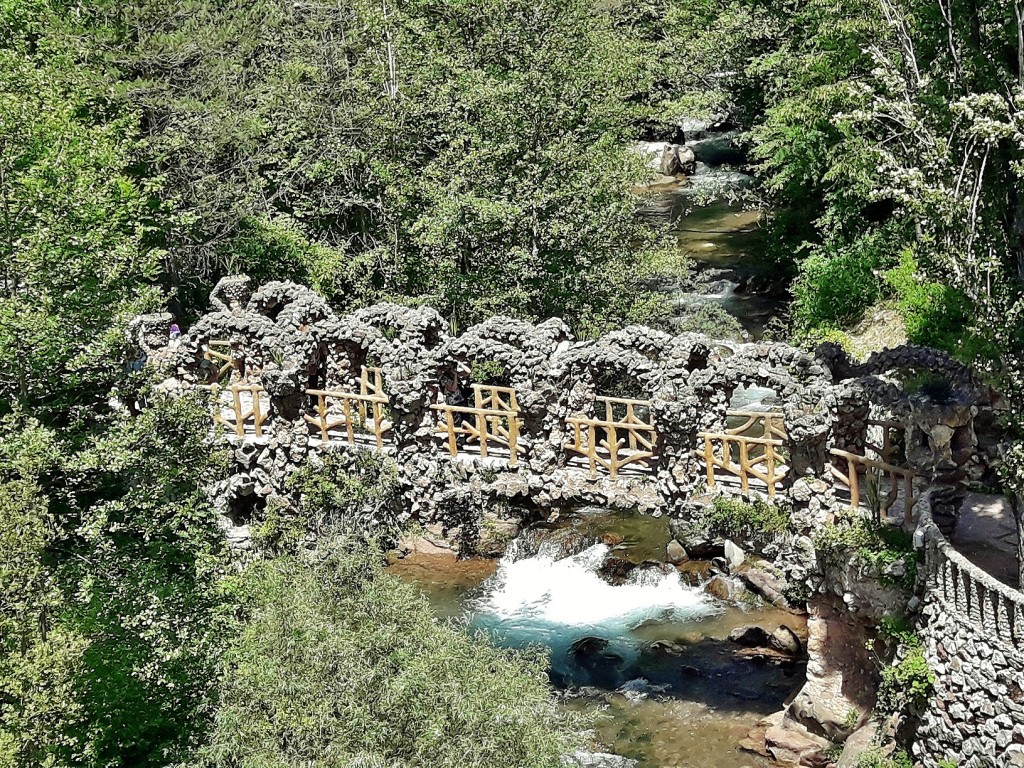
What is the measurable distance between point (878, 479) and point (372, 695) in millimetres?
9596

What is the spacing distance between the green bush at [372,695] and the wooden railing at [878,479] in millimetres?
6666

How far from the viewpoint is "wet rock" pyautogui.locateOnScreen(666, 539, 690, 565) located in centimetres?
2798

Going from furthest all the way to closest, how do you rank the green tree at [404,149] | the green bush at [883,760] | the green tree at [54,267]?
the green tree at [404,149] < the green tree at [54,267] < the green bush at [883,760]

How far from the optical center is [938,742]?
17.1m

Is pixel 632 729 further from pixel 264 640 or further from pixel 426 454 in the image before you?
pixel 264 640

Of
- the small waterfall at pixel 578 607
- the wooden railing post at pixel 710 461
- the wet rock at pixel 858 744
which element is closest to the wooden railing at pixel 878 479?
the wooden railing post at pixel 710 461

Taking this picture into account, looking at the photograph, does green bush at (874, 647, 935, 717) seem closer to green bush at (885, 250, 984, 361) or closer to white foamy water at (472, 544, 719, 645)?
white foamy water at (472, 544, 719, 645)

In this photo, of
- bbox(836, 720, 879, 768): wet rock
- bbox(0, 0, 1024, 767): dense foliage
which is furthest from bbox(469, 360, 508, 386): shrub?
bbox(836, 720, 879, 768): wet rock

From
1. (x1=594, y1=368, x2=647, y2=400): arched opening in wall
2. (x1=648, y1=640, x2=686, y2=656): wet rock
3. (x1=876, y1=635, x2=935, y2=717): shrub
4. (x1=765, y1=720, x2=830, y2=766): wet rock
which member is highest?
(x1=594, y1=368, x2=647, y2=400): arched opening in wall

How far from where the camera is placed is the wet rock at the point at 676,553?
28.0 m

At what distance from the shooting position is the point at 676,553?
2808cm

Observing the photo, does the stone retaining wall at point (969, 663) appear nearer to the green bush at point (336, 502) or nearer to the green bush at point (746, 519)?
the green bush at point (746, 519)

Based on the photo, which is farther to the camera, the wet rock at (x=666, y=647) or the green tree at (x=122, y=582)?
the wet rock at (x=666, y=647)

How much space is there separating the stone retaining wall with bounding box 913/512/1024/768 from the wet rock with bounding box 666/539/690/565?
414 inches
